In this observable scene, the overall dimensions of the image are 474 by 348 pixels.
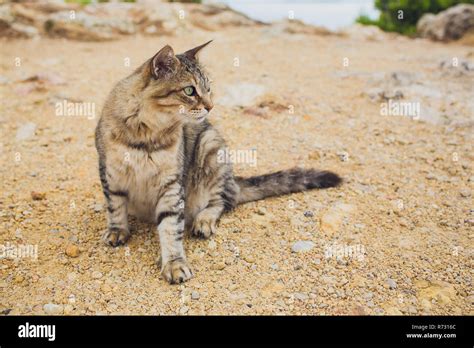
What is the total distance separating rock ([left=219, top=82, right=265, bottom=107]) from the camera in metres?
6.16

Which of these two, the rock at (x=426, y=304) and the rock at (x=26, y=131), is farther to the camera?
the rock at (x=26, y=131)

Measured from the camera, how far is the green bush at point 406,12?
1262 cm

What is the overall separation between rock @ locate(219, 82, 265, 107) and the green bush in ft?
25.2

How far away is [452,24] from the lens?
35.4ft

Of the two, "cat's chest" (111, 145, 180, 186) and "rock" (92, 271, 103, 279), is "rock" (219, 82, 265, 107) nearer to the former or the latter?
"cat's chest" (111, 145, 180, 186)

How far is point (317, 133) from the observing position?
18.0 ft

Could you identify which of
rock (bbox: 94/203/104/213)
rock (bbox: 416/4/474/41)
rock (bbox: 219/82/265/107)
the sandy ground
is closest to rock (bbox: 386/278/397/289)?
the sandy ground

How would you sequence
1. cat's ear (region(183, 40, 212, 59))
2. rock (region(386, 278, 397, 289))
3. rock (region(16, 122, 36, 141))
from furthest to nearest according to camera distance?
rock (region(16, 122, 36, 141)), cat's ear (region(183, 40, 212, 59)), rock (region(386, 278, 397, 289))

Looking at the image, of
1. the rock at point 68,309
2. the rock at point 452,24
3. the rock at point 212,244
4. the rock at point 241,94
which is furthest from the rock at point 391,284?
the rock at point 452,24

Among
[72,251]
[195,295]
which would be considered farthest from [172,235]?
[72,251]

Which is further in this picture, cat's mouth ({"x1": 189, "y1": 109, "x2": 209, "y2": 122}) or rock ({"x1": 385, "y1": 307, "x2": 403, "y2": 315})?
cat's mouth ({"x1": 189, "y1": 109, "x2": 209, "y2": 122})

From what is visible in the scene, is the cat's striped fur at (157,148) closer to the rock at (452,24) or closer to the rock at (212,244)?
the rock at (212,244)

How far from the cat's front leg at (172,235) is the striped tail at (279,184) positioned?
85 centimetres
